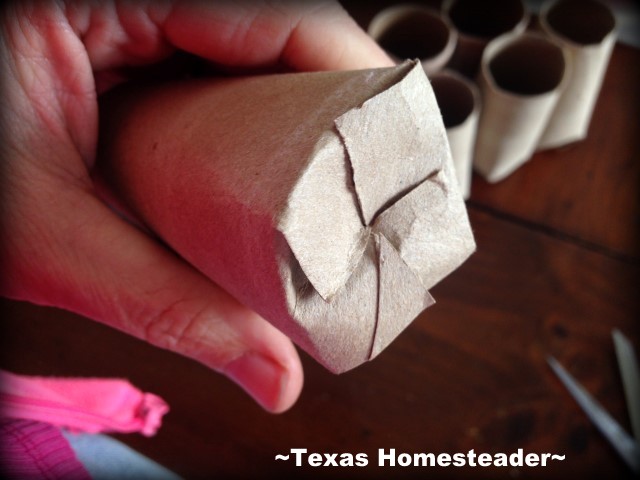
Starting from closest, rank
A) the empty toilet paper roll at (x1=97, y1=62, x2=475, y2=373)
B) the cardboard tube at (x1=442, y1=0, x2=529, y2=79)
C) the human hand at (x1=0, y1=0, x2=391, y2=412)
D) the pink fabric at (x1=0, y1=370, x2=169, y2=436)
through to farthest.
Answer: the empty toilet paper roll at (x1=97, y1=62, x2=475, y2=373) < the human hand at (x1=0, y1=0, x2=391, y2=412) < the pink fabric at (x1=0, y1=370, x2=169, y2=436) < the cardboard tube at (x1=442, y1=0, x2=529, y2=79)

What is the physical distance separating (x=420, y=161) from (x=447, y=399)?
1.00ft

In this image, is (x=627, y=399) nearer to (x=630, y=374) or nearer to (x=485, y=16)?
(x=630, y=374)

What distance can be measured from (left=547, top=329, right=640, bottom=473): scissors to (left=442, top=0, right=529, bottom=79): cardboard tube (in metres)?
0.29

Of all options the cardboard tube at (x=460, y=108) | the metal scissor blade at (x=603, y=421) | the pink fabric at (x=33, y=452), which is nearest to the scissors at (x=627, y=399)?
the metal scissor blade at (x=603, y=421)

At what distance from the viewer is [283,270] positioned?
11.5 inches

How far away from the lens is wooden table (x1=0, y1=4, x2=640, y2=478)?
1.80 feet

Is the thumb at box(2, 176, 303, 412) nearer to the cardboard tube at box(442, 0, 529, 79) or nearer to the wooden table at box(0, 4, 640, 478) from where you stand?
the wooden table at box(0, 4, 640, 478)

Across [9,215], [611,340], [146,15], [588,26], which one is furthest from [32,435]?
[588,26]

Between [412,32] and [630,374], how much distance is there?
372 millimetres

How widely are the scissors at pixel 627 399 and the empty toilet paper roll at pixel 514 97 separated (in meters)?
0.19

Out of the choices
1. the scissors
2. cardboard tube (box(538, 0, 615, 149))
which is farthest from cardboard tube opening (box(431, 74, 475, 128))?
the scissors

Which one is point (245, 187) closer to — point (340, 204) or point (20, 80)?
point (340, 204)

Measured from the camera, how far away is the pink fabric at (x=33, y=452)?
20.1 inches

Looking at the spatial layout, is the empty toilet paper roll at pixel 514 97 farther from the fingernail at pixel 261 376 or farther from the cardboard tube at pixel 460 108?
the fingernail at pixel 261 376
